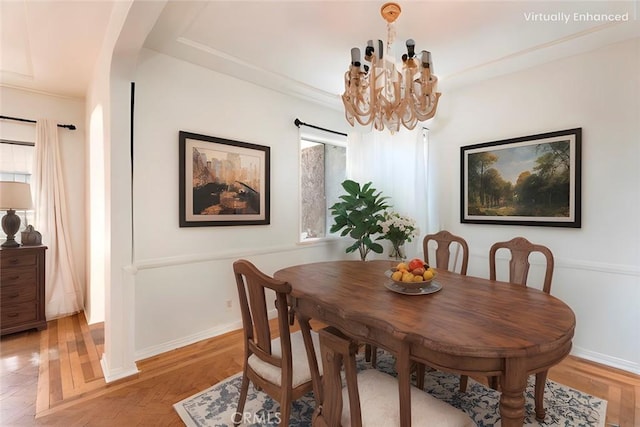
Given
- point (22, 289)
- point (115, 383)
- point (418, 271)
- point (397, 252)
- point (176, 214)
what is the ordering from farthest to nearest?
point (397, 252), point (22, 289), point (176, 214), point (115, 383), point (418, 271)

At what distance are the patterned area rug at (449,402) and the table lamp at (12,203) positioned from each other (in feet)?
9.05

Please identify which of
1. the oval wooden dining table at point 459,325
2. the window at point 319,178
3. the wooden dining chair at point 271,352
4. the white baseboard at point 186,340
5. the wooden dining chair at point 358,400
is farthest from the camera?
the window at point 319,178

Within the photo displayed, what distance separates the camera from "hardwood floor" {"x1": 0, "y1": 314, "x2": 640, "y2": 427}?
1.86 metres

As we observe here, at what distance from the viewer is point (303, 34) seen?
8.01 ft

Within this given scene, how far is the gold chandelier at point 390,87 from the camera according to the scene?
1991 millimetres

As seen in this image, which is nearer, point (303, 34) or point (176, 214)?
point (303, 34)

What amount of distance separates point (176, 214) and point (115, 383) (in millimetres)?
1392

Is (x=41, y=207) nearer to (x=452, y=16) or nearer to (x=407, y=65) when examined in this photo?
(x=407, y=65)

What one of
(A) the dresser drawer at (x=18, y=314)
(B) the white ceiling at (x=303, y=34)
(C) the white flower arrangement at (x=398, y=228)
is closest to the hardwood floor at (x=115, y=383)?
(A) the dresser drawer at (x=18, y=314)

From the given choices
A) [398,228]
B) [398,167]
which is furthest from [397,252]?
[398,167]

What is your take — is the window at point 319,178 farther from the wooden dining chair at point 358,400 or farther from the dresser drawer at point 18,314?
the dresser drawer at point 18,314

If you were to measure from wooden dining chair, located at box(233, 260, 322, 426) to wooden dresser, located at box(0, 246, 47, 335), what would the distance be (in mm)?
2856

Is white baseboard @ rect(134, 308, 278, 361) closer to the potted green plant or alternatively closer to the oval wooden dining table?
the oval wooden dining table

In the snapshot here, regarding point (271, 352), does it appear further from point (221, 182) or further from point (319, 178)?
point (319, 178)
